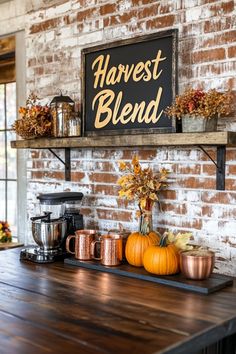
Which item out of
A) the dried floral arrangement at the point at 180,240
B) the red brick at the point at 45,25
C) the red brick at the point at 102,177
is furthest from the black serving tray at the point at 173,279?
the red brick at the point at 45,25

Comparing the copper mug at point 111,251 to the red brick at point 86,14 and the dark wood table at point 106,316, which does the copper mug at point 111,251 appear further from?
the red brick at point 86,14

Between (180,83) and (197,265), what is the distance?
898mm

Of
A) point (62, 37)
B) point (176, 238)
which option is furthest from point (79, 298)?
point (62, 37)

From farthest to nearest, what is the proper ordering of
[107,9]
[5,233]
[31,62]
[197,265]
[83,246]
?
[5,233]
[31,62]
[107,9]
[83,246]
[197,265]

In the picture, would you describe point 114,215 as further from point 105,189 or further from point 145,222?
point 145,222

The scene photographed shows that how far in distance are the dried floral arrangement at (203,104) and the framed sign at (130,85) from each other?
Result: 0.17 metres

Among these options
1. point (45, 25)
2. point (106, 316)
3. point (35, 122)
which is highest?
point (45, 25)

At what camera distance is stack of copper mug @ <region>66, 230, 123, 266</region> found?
2.19 m

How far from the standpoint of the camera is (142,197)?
88.4 inches

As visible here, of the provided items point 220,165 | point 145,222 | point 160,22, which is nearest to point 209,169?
point 220,165

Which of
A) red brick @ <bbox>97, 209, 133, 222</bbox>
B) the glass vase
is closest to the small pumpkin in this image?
the glass vase

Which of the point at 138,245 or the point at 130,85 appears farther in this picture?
the point at 130,85

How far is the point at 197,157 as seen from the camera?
2.20 m

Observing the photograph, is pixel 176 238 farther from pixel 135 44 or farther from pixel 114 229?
pixel 135 44
